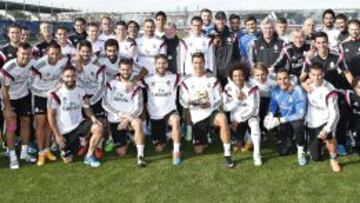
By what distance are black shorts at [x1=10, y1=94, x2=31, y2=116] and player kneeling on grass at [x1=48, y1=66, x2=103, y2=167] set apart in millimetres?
438

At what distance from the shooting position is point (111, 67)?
7.19 metres

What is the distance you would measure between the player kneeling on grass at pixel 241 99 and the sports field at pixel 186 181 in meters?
0.48

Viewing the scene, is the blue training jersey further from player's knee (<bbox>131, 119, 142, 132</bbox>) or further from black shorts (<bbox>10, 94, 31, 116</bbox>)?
black shorts (<bbox>10, 94, 31, 116</bbox>)

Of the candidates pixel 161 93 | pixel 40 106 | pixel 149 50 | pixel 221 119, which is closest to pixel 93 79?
pixel 40 106

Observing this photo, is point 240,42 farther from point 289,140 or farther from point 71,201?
point 71,201

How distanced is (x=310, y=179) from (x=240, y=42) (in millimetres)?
3092

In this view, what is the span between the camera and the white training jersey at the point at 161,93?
22.6 ft

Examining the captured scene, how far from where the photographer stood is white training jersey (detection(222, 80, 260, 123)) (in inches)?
259

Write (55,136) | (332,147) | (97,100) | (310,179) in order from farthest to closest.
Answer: (97,100) → (55,136) → (332,147) → (310,179)

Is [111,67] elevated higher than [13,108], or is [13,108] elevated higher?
[111,67]

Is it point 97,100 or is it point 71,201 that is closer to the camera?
point 71,201

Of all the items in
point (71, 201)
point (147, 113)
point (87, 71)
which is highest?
point (87, 71)

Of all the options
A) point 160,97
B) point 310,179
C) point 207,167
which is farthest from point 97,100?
point 310,179

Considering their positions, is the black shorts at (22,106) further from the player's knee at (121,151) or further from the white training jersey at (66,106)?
the player's knee at (121,151)
